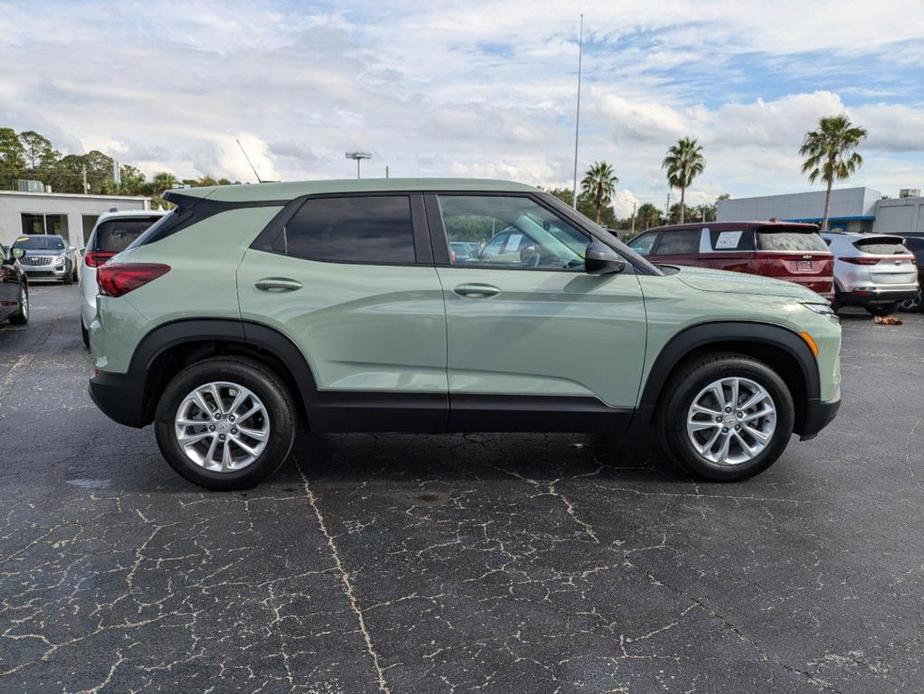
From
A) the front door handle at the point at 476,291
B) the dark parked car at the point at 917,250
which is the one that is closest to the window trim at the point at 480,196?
the front door handle at the point at 476,291

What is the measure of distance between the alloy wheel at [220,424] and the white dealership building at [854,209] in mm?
47520

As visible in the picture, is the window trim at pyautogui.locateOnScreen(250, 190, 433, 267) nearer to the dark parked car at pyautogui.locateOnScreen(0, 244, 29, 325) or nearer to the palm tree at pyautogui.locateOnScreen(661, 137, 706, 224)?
the dark parked car at pyautogui.locateOnScreen(0, 244, 29, 325)

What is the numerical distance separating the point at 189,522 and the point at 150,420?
837 millimetres

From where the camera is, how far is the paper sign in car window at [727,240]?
36.2ft

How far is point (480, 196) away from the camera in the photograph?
432cm

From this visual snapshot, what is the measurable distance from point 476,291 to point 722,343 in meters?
1.54

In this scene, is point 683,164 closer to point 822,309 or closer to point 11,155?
point 822,309

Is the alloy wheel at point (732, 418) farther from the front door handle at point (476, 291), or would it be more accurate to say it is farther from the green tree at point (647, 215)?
the green tree at point (647, 215)

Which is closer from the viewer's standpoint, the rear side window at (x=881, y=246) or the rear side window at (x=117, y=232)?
the rear side window at (x=117, y=232)

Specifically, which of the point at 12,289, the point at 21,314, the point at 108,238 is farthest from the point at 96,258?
the point at 21,314

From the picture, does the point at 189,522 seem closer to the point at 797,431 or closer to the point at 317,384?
the point at 317,384

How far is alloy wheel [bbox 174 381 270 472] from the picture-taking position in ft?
13.6

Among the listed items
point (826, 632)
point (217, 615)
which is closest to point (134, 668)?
point (217, 615)

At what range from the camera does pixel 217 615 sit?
9.49ft
